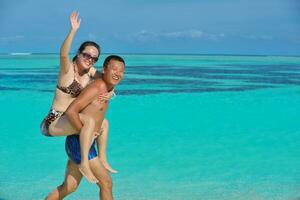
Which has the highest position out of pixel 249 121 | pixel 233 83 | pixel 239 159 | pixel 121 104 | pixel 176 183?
pixel 233 83

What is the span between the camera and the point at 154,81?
18.2m

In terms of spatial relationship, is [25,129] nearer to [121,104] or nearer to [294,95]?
[121,104]

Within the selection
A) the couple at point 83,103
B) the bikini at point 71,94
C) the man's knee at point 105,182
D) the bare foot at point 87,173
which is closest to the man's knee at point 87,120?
the couple at point 83,103

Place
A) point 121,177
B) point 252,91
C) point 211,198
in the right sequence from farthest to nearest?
point 252,91 < point 121,177 < point 211,198

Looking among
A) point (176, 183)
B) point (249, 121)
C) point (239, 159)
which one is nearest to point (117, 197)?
point (176, 183)

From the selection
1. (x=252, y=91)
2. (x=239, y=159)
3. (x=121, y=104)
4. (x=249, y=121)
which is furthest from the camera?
(x=252, y=91)

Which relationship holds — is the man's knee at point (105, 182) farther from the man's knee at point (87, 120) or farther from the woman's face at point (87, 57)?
the woman's face at point (87, 57)

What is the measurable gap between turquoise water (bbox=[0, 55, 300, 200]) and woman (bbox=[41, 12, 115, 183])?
176 cm

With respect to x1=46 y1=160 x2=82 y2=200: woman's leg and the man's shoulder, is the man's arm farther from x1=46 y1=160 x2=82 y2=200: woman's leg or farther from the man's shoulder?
x1=46 y1=160 x2=82 y2=200: woman's leg

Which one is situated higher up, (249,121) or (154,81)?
(154,81)

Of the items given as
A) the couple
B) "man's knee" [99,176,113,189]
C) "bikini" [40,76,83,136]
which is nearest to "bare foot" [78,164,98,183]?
the couple

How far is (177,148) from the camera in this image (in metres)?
7.05

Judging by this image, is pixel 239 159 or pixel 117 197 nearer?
pixel 117 197

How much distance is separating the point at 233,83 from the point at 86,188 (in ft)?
46.0
